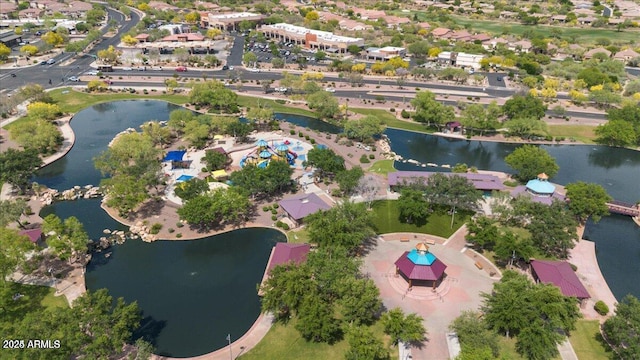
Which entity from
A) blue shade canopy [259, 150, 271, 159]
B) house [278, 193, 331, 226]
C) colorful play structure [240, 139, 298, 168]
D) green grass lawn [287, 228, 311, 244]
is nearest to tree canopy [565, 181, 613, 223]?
house [278, 193, 331, 226]

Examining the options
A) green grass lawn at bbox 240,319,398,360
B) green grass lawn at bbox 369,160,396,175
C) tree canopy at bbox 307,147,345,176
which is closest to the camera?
green grass lawn at bbox 240,319,398,360

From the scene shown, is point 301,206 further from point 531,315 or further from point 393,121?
point 393,121

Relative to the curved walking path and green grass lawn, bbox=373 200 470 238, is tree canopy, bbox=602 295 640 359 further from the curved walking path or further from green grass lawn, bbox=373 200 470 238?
the curved walking path

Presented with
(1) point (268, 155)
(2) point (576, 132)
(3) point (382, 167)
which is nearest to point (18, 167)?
(1) point (268, 155)

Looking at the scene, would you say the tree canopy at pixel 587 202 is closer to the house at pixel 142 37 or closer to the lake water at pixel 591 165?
the lake water at pixel 591 165

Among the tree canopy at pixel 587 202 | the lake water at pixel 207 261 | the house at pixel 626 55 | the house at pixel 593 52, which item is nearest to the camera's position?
the lake water at pixel 207 261

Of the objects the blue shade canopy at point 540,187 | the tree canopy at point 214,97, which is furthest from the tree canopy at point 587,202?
the tree canopy at point 214,97

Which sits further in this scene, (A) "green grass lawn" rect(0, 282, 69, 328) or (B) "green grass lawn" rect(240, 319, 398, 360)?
(A) "green grass lawn" rect(0, 282, 69, 328)

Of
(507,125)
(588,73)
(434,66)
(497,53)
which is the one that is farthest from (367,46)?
(507,125)
